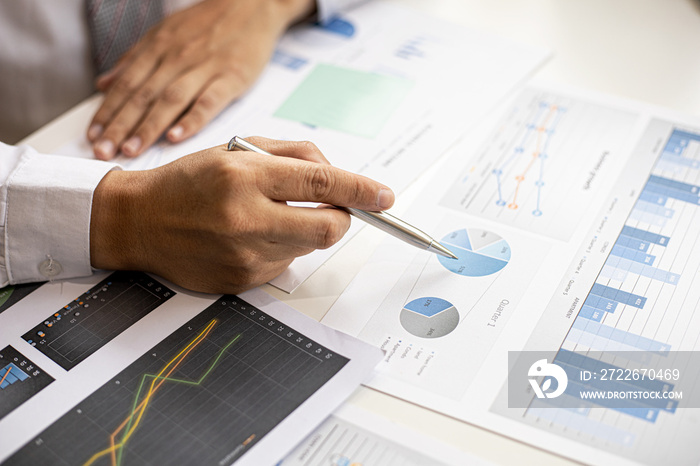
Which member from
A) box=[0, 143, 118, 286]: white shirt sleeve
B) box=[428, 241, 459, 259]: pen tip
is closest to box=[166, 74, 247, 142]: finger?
box=[0, 143, 118, 286]: white shirt sleeve

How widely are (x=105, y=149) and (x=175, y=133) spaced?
0.34 feet

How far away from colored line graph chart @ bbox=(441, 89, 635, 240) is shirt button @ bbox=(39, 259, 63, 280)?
0.48 metres

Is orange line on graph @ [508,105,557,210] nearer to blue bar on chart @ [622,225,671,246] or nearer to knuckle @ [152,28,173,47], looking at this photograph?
blue bar on chart @ [622,225,671,246]

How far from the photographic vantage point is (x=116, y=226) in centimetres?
76

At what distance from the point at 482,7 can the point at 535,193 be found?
0.52 m

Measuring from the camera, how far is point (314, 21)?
1211mm

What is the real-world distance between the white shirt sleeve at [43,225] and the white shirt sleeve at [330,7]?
0.58 metres

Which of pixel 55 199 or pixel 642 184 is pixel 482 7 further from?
pixel 55 199

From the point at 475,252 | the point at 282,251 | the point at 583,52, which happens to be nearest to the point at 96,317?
the point at 282,251

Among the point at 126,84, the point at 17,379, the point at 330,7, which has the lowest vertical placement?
the point at 17,379

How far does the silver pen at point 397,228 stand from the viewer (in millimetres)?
734

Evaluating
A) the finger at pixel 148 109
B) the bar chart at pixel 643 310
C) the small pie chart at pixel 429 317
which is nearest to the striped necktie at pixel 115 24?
the finger at pixel 148 109

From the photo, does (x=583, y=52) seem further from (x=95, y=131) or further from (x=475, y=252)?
(x=95, y=131)

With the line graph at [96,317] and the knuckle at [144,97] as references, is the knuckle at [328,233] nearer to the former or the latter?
the line graph at [96,317]
